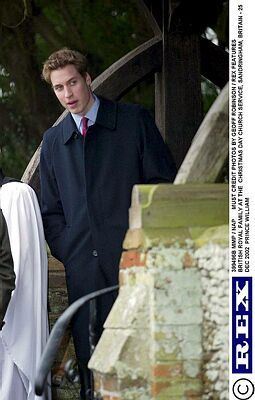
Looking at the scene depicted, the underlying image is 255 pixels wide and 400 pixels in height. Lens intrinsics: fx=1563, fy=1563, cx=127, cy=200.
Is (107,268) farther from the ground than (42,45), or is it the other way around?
(42,45)

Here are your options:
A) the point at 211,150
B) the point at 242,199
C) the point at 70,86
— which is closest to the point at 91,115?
the point at 70,86

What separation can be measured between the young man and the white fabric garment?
13 cm

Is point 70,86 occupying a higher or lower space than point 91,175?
higher

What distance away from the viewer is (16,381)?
7.73 metres

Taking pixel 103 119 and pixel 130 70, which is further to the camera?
pixel 130 70

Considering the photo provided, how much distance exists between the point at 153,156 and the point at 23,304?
97 centimetres

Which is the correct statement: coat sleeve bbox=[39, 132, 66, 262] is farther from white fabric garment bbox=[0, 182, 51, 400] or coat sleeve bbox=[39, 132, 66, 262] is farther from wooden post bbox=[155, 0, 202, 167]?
wooden post bbox=[155, 0, 202, 167]

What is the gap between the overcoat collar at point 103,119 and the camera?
7.68m

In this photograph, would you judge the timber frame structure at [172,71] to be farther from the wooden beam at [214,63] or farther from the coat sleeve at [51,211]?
the coat sleeve at [51,211]

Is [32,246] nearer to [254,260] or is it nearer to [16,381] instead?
[16,381]

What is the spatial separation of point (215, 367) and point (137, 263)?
55cm

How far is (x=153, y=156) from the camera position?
25.0 ft

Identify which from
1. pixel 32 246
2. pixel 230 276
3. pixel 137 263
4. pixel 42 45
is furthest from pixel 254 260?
pixel 42 45

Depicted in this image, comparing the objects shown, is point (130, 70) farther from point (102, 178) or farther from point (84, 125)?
point (102, 178)
